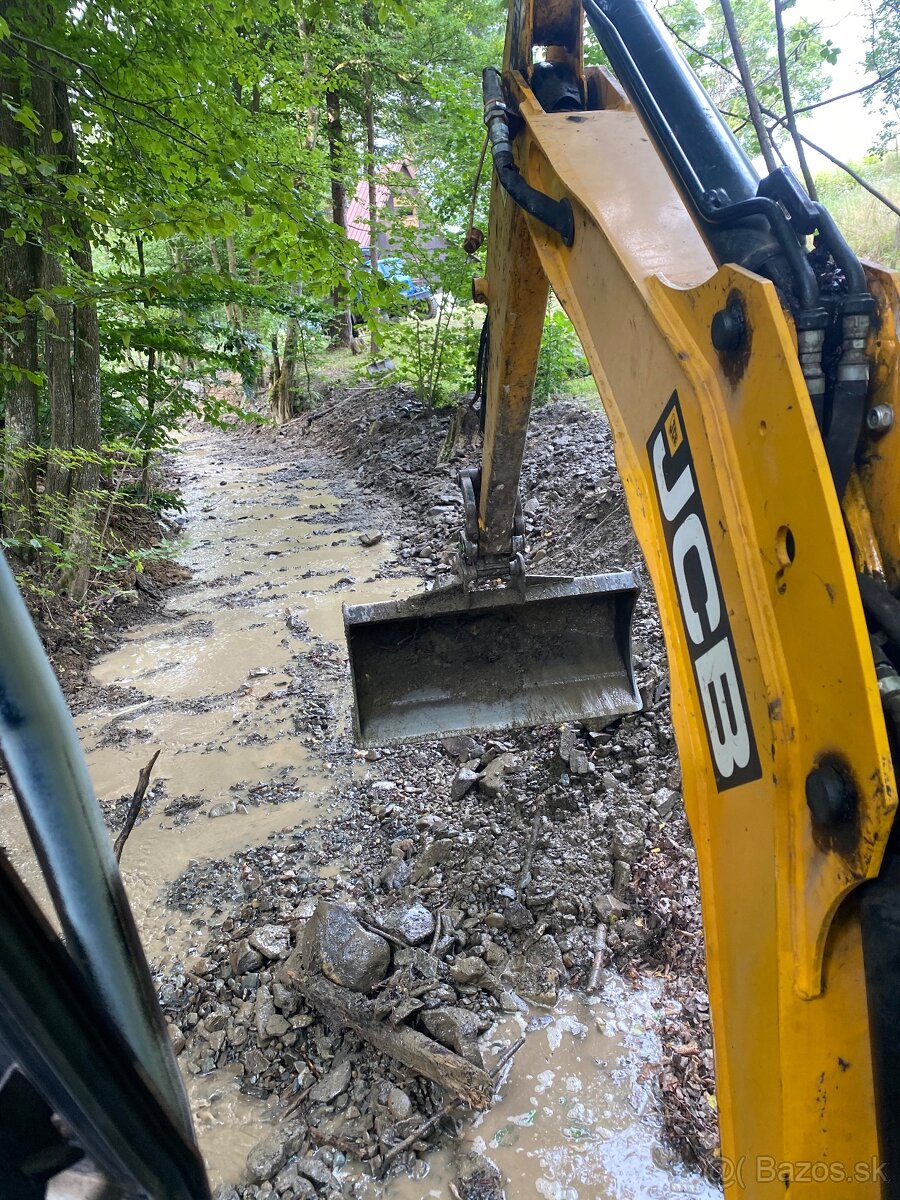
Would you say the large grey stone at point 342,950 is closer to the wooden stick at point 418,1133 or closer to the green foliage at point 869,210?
the wooden stick at point 418,1133

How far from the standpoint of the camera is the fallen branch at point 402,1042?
76.7 inches

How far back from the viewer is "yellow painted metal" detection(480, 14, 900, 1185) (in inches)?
32.2

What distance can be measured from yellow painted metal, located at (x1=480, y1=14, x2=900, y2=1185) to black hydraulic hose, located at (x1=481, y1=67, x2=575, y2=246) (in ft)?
1.75

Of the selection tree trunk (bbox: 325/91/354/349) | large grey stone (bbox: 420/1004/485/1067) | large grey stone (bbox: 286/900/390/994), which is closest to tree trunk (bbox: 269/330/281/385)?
tree trunk (bbox: 325/91/354/349)

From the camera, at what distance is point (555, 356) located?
8.61m

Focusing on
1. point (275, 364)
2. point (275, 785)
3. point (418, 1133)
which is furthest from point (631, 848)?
point (275, 364)

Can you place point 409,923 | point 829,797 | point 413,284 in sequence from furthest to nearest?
point 413,284, point 409,923, point 829,797

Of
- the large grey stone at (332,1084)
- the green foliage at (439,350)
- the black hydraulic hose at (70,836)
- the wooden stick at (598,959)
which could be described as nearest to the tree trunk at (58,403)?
the large grey stone at (332,1084)

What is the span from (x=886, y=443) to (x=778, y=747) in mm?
429

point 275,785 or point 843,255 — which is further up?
point 843,255

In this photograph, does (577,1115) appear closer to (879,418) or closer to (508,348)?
(879,418)

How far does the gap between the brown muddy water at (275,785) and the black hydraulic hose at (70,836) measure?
143 millimetres

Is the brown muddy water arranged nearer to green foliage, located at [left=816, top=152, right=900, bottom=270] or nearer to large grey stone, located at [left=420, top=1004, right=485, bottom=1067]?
large grey stone, located at [left=420, top=1004, right=485, bottom=1067]

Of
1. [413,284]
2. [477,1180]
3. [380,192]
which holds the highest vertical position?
[380,192]
